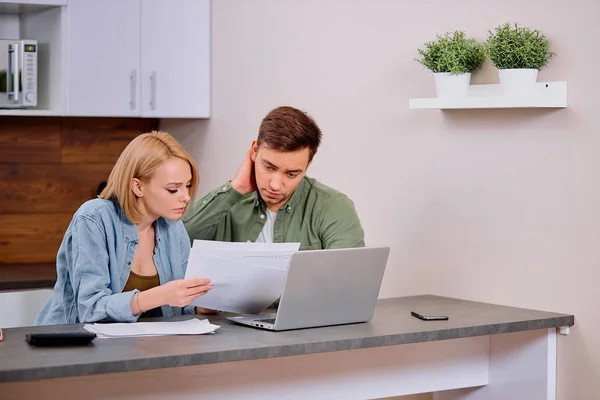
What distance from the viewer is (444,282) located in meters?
3.05

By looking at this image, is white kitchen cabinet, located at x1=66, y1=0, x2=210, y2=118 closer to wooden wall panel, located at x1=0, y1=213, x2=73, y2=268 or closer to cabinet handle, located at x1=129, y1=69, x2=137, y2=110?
cabinet handle, located at x1=129, y1=69, x2=137, y2=110

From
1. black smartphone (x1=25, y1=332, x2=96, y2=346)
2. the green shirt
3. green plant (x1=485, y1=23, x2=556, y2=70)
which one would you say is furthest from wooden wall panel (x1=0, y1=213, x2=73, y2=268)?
green plant (x1=485, y1=23, x2=556, y2=70)

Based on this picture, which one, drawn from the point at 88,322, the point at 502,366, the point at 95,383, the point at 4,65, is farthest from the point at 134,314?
the point at 4,65

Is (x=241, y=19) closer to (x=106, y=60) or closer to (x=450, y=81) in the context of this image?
(x=106, y=60)

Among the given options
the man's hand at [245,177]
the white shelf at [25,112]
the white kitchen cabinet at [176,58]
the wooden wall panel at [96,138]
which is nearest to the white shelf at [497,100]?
the man's hand at [245,177]

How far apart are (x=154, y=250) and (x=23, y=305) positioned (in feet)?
4.37

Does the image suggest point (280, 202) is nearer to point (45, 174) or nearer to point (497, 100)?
point (497, 100)

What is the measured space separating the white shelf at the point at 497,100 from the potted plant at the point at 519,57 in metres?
0.03

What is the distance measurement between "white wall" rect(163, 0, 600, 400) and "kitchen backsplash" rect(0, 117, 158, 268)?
2.62ft

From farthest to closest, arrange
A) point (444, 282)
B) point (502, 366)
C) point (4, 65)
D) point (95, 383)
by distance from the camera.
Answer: point (4, 65), point (444, 282), point (502, 366), point (95, 383)

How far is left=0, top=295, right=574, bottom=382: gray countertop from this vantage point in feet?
6.18

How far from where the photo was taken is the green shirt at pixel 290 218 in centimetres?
287

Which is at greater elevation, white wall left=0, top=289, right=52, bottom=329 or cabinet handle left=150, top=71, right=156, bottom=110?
cabinet handle left=150, top=71, right=156, bottom=110

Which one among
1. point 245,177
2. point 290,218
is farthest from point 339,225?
point 245,177
